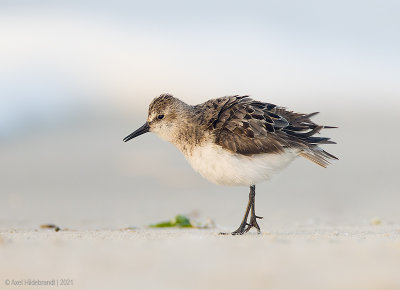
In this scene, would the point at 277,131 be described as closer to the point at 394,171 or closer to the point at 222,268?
the point at 222,268

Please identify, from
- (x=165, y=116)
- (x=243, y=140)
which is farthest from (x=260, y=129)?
(x=165, y=116)

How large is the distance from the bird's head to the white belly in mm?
660

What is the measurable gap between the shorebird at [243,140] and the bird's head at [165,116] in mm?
67

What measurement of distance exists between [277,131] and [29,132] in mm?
10110

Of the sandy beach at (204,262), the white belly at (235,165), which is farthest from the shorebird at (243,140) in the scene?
the sandy beach at (204,262)

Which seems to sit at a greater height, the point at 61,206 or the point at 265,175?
the point at 265,175

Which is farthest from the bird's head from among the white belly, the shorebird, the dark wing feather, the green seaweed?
the green seaweed

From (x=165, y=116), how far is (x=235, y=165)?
4.07 ft

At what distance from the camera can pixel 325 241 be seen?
17.5 ft

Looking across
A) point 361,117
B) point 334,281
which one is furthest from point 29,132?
point 334,281

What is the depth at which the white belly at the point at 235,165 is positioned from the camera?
625cm

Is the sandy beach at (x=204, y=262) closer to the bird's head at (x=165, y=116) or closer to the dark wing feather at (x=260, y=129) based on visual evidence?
the dark wing feather at (x=260, y=129)

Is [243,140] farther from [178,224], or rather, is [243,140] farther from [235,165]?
[178,224]

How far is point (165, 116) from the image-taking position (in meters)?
7.16
